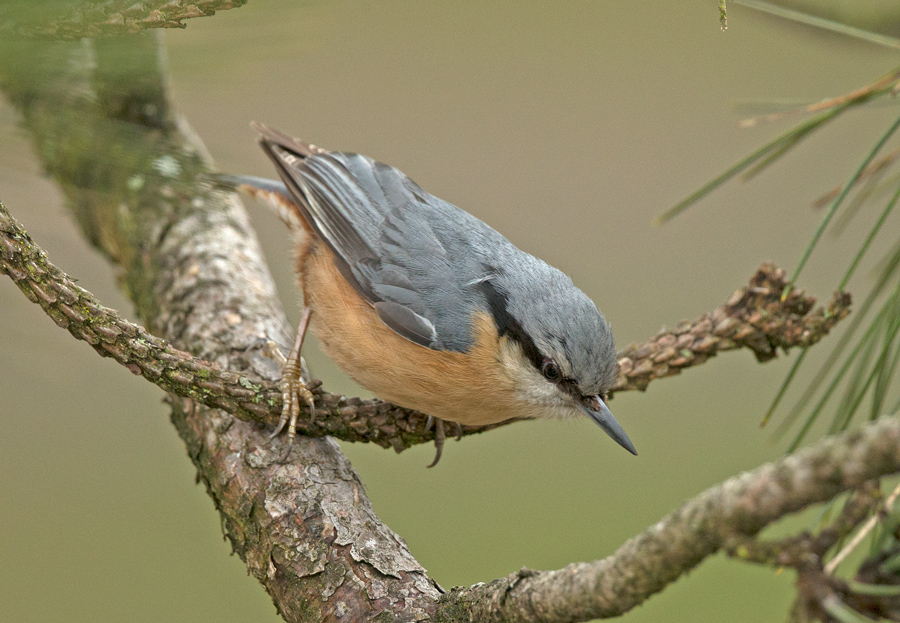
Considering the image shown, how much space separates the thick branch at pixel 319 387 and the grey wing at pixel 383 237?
25cm

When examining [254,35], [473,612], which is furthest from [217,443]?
[254,35]

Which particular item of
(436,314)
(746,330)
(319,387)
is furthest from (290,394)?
(746,330)

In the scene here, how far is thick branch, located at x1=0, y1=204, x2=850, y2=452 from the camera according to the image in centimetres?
133

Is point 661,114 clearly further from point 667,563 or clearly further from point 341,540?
point 667,563

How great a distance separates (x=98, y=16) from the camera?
3.29 feet

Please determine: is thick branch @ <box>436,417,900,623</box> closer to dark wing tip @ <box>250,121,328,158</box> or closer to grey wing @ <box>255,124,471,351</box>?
grey wing @ <box>255,124,471,351</box>

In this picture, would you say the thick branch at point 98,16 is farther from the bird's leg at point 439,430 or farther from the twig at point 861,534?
the bird's leg at point 439,430

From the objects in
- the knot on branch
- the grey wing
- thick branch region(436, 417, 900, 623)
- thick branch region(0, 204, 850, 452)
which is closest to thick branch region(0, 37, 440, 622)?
thick branch region(0, 204, 850, 452)

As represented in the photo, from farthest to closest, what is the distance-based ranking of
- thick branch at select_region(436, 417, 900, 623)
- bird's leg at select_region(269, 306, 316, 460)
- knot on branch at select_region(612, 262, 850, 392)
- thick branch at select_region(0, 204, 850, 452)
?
1. bird's leg at select_region(269, 306, 316, 460)
2. knot on branch at select_region(612, 262, 850, 392)
3. thick branch at select_region(0, 204, 850, 452)
4. thick branch at select_region(436, 417, 900, 623)

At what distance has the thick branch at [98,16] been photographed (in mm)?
991

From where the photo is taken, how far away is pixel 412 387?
5.84 feet

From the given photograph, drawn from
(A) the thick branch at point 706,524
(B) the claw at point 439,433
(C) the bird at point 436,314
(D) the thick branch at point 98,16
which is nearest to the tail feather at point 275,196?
(C) the bird at point 436,314

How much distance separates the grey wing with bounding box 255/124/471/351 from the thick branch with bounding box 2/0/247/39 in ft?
3.30

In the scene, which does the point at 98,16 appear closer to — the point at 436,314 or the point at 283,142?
the point at 436,314
